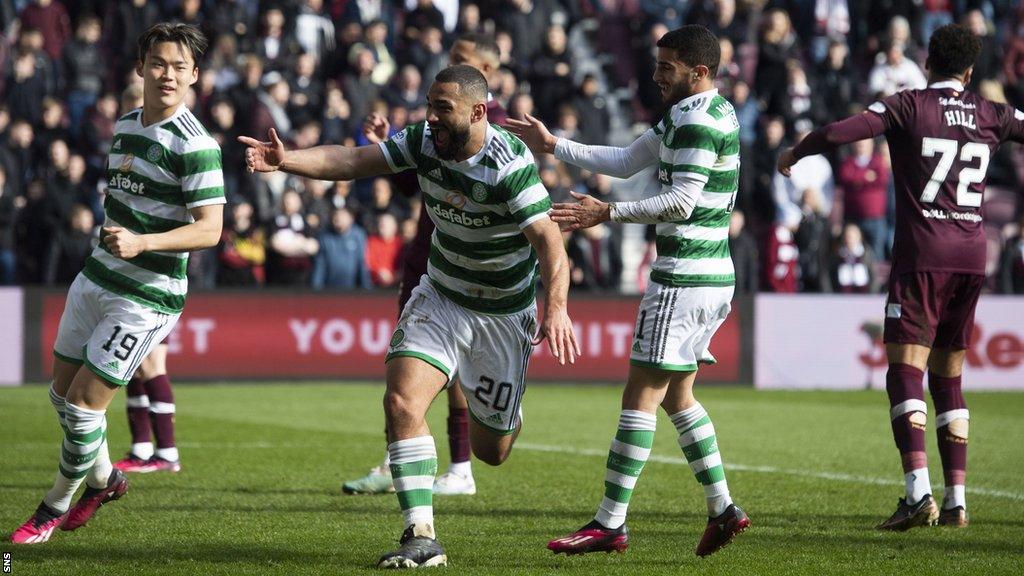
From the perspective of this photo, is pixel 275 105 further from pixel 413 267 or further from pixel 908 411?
pixel 908 411

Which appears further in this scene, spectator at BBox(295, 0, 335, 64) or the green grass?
spectator at BBox(295, 0, 335, 64)

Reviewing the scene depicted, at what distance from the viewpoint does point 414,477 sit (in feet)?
20.7

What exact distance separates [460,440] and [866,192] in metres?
12.7

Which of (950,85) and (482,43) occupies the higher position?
(482,43)

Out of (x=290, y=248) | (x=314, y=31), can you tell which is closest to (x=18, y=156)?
(x=290, y=248)

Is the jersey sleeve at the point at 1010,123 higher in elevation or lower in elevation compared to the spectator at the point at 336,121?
higher

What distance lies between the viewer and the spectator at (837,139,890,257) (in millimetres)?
20328

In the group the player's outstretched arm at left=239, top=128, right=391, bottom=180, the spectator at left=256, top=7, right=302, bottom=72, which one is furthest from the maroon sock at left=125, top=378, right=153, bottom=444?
the spectator at left=256, top=7, right=302, bottom=72

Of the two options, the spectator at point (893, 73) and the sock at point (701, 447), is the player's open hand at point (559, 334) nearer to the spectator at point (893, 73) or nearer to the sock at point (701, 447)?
the sock at point (701, 447)

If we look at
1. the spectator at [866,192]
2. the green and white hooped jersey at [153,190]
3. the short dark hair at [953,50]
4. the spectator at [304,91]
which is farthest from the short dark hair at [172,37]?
the spectator at [866,192]

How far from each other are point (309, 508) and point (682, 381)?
238 centimetres

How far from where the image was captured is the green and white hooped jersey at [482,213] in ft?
21.1

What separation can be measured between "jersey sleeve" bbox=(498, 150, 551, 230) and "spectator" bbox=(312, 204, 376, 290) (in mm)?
11680

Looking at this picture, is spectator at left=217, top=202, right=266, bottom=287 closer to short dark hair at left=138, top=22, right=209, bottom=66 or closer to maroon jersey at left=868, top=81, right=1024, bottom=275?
short dark hair at left=138, top=22, right=209, bottom=66
